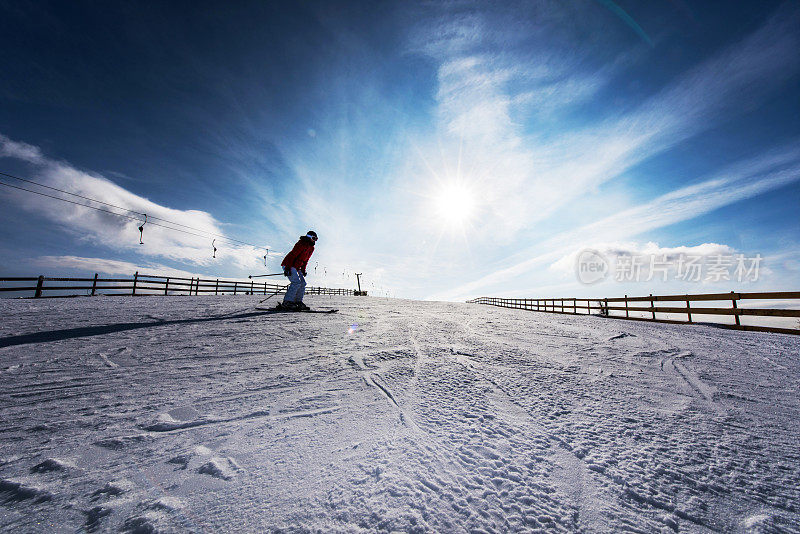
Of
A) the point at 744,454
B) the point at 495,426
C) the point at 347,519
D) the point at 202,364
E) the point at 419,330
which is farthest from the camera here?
the point at 419,330

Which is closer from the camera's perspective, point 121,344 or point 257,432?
point 257,432

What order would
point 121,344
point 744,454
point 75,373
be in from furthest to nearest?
point 121,344
point 75,373
point 744,454

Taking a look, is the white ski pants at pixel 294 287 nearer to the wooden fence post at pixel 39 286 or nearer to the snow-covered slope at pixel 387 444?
the snow-covered slope at pixel 387 444

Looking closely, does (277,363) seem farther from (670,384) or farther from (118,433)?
(670,384)

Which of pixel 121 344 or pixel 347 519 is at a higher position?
pixel 121 344

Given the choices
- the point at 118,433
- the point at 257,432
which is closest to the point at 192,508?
the point at 257,432

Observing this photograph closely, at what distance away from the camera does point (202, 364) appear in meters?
3.16

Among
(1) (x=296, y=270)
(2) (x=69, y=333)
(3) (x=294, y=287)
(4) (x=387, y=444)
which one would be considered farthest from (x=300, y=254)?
(4) (x=387, y=444)

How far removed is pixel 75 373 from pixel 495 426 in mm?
4071

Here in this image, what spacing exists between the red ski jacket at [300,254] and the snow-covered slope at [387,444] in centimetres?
544

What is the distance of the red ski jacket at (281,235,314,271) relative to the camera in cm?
890

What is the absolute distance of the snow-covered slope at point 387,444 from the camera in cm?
124

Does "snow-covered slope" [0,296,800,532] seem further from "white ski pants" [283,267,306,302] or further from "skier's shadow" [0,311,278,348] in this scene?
"white ski pants" [283,267,306,302]

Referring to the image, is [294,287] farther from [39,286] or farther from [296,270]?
[39,286]
